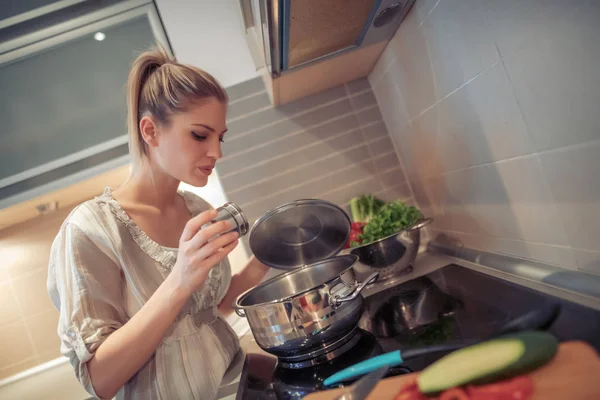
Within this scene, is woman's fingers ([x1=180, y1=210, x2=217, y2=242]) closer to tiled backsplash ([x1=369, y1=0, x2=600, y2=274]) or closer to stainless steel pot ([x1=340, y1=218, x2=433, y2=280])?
stainless steel pot ([x1=340, y1=218, x2=433, y2=280])

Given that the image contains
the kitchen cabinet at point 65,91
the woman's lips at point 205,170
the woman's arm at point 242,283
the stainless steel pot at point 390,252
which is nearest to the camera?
the woman's lips at point 205,170

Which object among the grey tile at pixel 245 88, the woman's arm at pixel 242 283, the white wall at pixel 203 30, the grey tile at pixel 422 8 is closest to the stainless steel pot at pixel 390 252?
the woman's arm at pixel 242 283

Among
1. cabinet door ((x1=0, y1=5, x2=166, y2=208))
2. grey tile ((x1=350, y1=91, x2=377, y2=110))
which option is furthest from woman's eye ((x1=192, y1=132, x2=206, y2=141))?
grey tile ((x1=350, y1=91, x2=377, y2=110))

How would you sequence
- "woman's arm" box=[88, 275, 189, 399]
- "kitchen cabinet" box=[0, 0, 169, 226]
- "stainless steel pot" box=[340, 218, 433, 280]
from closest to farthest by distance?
"woman's arm" box=[88, 275, 189, 399] → "stainless steel pot" box=[340, 218, 433, 280] → "kitchen cabinet" box=[0, 0, 169, 226]

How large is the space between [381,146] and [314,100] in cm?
27

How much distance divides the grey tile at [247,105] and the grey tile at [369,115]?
1.01ft

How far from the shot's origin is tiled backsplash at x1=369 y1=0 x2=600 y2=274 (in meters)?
0.50

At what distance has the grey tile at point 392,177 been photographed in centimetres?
132

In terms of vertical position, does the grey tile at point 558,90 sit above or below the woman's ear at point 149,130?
below

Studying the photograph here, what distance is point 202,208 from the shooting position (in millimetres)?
1107

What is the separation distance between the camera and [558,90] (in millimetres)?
528

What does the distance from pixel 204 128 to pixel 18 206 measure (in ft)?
2.80

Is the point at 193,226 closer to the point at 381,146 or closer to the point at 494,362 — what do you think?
the point at 494,362

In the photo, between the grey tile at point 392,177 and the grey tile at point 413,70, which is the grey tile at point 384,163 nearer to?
the grey tile at point 392,177
